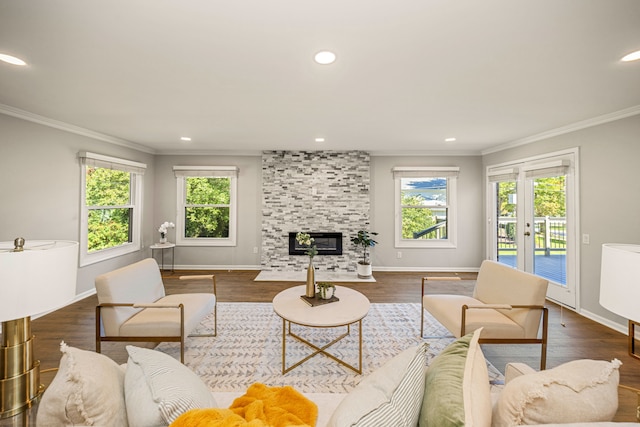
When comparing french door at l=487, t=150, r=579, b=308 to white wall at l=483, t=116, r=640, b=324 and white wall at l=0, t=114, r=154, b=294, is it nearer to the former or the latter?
white wall at l=483, t=116, r=640, b=324

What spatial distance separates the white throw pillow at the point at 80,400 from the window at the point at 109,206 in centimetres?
402

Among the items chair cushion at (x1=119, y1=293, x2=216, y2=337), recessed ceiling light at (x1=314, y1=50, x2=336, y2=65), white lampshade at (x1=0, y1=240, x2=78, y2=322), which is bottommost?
chair cushion at (x1=119, y1=293, x2=216, y2=337)

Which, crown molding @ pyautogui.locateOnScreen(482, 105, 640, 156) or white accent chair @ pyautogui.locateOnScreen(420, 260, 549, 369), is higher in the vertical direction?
crown molding @ pyautogui.locateOnScreen(482, 105, 640, 156)

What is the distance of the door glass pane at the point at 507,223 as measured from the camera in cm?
465

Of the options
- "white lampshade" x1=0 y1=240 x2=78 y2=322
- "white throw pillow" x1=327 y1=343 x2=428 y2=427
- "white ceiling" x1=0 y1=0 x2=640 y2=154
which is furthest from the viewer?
"white ceiling" x1=0 y1=0 x2=640 y2=154

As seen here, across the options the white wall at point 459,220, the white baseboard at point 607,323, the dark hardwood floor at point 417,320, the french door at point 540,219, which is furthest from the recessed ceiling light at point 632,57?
the white wall at point 459,220

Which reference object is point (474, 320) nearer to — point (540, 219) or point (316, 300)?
point (316, 300)

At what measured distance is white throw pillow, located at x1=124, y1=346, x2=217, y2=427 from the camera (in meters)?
0.79

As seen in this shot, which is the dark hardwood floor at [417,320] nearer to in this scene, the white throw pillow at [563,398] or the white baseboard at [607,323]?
the white baseboard at [607,323]

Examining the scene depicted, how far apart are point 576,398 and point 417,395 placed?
0.48m

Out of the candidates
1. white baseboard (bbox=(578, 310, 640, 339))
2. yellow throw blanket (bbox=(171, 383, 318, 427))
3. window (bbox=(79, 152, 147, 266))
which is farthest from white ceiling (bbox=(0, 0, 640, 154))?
white baseboard (bbox=(578, 310, 640, 339))

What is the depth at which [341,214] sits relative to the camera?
5445 millimetres

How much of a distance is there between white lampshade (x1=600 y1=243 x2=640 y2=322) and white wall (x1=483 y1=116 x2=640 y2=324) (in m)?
2.94

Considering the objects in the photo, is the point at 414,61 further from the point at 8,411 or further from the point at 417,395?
the point at 8,411
